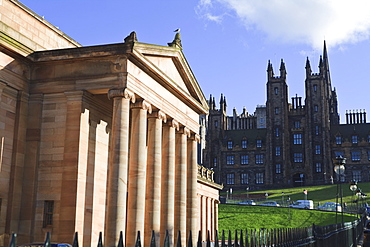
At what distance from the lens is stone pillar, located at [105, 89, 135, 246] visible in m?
23.2

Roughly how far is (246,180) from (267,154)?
8.90m

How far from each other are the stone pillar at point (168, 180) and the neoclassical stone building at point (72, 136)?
68.9 inches

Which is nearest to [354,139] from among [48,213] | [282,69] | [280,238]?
[282,69]

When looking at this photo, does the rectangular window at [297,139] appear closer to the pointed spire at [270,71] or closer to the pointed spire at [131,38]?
the pointed spire at [270,71]

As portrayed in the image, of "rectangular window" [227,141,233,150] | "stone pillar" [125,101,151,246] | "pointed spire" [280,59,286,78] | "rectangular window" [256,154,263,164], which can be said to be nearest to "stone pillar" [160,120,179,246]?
"stone pillar" [125,101,151,246]

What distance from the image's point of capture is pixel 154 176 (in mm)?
28578

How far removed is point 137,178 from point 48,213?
498 centimetres

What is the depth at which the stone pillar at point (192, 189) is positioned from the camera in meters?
34.6

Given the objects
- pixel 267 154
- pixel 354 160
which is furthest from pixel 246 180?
pixel 354 160

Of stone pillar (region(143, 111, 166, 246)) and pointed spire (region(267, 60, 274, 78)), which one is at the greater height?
pointed spire (region(267, 60, 274, 78))

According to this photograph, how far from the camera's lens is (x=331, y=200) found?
94188 mm

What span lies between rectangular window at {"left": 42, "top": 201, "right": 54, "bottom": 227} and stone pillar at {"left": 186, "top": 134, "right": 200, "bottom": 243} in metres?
12.0

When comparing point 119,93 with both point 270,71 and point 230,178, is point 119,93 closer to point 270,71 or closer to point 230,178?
point 230,178

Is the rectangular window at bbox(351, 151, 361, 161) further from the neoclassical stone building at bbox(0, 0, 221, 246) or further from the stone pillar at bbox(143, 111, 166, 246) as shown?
the neoclassical stone building at bbox(0, 0, 221, 246)
